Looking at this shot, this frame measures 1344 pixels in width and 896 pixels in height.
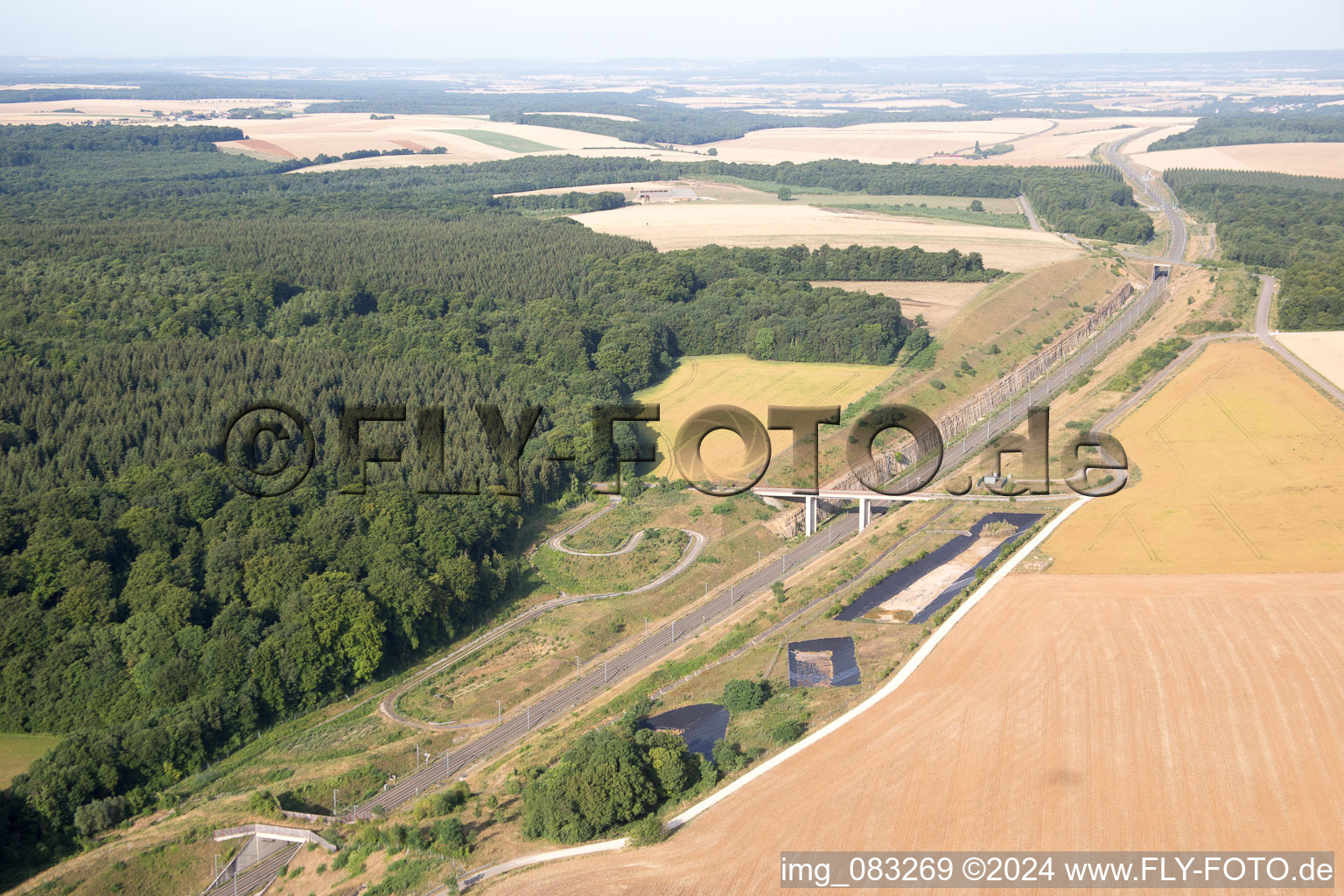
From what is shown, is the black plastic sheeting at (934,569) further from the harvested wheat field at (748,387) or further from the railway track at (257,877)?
the railway track at (257,877)

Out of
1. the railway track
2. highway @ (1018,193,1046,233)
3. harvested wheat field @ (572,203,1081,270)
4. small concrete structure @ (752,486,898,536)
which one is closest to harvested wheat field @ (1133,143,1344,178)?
highway @ (1018,193,1046,233)

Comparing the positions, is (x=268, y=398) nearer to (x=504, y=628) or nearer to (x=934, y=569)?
(x=504, y=628)

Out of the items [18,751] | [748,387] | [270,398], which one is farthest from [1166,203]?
[18,751]

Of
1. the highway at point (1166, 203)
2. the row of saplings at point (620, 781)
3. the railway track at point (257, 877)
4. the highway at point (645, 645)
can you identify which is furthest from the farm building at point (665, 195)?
the railway track at point (257, 877)

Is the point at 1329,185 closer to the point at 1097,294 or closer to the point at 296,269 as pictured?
the point at 1097,294

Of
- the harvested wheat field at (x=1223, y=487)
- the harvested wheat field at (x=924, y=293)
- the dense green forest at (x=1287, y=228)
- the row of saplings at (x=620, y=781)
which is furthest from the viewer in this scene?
the harvested wheat field at (x=924, y=293)

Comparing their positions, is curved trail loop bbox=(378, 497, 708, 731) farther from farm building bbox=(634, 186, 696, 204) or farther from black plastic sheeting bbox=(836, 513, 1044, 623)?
farm building bbox=(634, 186, 696, 204)
